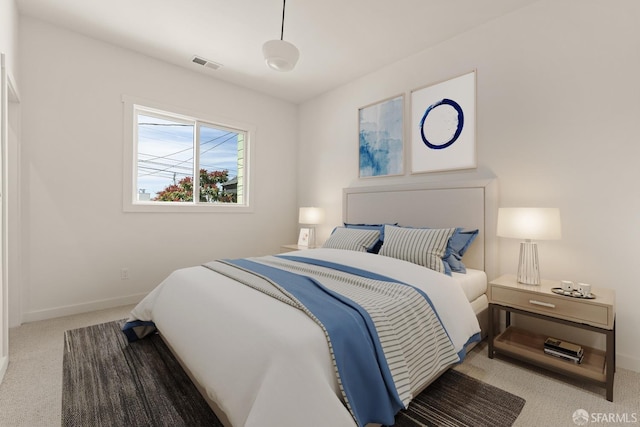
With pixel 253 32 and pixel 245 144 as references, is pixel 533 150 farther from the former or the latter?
pixel 245 144

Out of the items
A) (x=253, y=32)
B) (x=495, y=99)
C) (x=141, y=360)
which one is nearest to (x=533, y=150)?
(x=495, y=99)

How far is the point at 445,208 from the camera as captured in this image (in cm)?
288

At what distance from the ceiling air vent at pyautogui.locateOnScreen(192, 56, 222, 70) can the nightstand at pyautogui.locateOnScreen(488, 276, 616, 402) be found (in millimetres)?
3586

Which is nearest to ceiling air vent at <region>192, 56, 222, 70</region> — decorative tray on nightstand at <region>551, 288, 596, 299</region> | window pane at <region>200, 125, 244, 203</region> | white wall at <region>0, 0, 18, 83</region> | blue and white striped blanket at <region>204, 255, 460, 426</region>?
window pane at <region>200, 125, 244, 203</region>

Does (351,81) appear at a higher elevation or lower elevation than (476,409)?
higher

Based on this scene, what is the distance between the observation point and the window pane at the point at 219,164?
4.04 metres

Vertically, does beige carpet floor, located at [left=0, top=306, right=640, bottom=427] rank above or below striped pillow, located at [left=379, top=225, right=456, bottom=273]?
below

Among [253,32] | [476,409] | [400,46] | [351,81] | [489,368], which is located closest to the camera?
[476,409]

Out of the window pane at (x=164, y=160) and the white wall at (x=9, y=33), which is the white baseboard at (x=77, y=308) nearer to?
the window pane at (x=164, y=160)

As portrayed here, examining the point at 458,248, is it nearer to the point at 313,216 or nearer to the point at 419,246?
the point at 419,246

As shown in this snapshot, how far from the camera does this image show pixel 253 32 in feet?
9.49

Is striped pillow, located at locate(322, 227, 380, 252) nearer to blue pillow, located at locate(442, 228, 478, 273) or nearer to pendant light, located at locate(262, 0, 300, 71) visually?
blue pillow, located at locate(442, 228, 478, 273)

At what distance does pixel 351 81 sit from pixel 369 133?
0.79m

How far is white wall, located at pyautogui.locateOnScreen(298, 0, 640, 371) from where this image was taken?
2.09 meters
